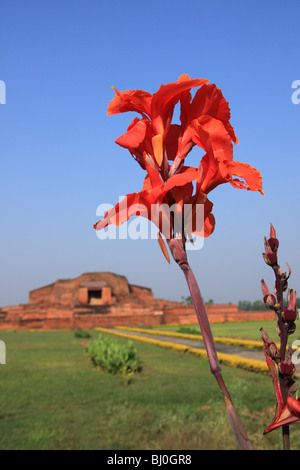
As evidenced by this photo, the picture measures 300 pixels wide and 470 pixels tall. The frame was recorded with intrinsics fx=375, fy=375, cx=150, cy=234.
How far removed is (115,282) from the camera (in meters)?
36.7

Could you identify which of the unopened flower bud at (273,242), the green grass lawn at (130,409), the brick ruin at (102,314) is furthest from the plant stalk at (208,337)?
the brick ruin at (102,314)

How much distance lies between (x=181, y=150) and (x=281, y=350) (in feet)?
1.02

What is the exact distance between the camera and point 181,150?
55 cm

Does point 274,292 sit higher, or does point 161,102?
point 161,102

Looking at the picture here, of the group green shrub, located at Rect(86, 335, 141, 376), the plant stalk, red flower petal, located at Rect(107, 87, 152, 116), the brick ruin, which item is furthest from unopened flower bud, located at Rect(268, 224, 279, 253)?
the brick ruin

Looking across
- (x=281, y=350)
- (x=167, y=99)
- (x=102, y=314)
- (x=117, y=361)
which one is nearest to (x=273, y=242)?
(x=281, y=350)

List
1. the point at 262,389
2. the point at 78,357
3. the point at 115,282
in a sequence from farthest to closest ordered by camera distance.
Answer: the point at 115,282
the point at 78,357
the point at 262,389

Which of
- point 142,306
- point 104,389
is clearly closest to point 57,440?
point 104,389

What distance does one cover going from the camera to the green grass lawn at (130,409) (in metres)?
4.51

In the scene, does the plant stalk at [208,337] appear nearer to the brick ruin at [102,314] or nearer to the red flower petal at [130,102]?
the red flower petal at [130,102]

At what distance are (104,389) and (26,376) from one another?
2483mm

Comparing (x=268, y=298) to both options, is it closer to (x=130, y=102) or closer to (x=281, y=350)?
(x=281, y=350)

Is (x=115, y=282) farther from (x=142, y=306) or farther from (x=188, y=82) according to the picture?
(x=188, y=82)

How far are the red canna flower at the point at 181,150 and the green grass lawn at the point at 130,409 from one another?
450 centimetres
